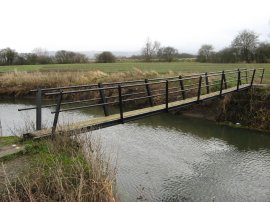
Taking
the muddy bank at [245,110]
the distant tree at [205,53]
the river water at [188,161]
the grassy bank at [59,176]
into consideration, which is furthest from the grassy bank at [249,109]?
the distant tree at [205,53]

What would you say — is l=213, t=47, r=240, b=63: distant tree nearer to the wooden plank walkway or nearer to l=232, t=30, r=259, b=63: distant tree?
l=232, t=30, r=259, b=63: distant tree

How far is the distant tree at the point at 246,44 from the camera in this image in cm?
4444

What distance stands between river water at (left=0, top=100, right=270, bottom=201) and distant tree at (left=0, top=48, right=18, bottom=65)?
40022 mm

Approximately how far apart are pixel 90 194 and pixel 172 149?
7549 mm

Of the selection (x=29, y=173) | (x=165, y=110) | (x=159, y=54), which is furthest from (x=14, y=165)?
(x=159, y=54)

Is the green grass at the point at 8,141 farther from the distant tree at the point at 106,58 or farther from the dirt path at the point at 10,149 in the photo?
the distant tree at the point at 106,58

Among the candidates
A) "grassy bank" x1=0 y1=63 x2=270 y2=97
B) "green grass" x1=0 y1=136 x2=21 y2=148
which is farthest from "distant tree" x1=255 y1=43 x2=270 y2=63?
"green grass" x1=0 y1=136 x2=21 y2=148

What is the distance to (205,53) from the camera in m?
52.2

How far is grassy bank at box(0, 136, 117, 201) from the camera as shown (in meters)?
4.66

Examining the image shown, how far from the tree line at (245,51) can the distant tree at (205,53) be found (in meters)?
0.80

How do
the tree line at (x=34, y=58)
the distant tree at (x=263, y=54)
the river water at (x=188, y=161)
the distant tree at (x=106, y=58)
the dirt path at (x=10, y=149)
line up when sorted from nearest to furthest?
the dirt path at (x=10, y=149) < the river water at (x=188, y=161) < the distant tree at (x=263, y=54) < the tree line at (x=34, y=58) < the distant tree at (x=106, y=58)

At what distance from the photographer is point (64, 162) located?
5.86m

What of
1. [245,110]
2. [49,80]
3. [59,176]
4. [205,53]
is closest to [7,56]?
[49,80]

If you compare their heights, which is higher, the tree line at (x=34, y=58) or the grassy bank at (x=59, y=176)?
the tree line at (x=34, y=58)
